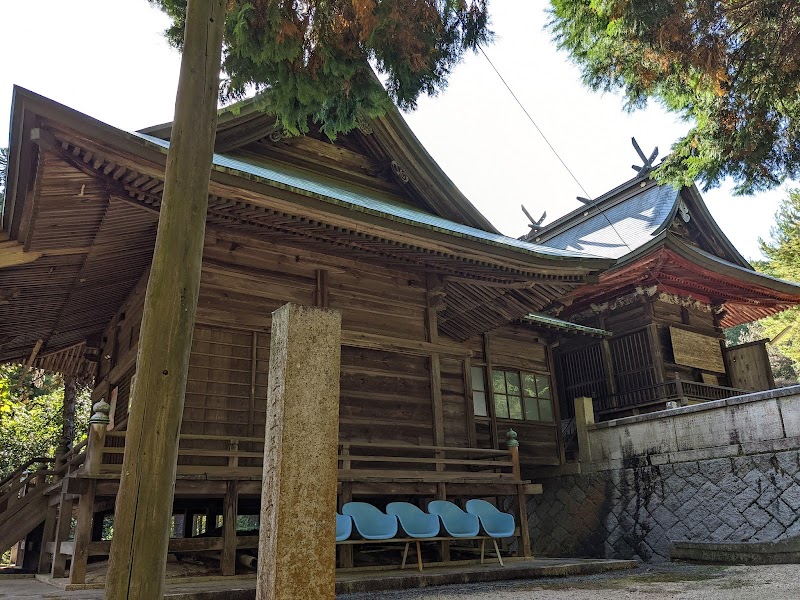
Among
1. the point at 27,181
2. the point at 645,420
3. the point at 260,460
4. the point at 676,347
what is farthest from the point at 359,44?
the point at 676,347

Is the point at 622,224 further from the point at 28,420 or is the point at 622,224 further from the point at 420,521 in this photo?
the point at 28,420

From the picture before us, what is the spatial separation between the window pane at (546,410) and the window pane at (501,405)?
43.6 inches

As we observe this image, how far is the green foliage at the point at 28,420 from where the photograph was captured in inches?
815

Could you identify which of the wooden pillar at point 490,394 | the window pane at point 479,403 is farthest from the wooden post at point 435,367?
the wooden pillar at point 490,394

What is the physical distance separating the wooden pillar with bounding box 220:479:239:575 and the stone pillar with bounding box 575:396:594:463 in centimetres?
811

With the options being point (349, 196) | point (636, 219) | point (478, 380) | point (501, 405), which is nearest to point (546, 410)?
point (501, 405)

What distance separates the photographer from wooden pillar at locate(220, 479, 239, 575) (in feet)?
24.4

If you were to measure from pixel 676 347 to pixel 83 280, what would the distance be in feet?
44.0

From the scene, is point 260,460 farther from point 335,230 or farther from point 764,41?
point 764,41

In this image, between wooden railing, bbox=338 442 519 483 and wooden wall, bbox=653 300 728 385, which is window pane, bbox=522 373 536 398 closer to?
wooden wall, bbox=653 300 728 385

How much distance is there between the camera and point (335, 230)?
28.9ft

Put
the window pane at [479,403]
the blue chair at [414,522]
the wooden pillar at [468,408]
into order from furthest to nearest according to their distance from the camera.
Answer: the window pane at [479,403] < the wooden pillar at [468,408] < the blue chair at [414,522]

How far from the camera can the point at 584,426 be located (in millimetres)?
13266

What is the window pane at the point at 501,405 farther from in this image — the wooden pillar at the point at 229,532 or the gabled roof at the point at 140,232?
the wooden pillar at the point at 229,532
